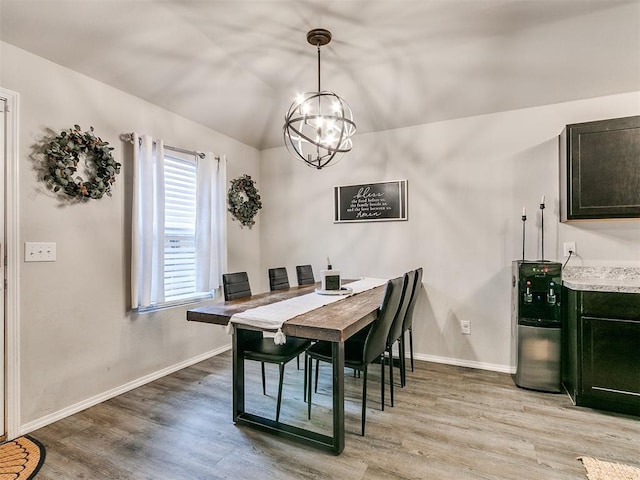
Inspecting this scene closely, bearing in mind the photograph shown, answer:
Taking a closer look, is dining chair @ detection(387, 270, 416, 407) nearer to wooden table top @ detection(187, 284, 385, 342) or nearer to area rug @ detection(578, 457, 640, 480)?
wooden table top @ detection(187, 284, 385, 342)

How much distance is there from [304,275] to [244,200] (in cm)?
126

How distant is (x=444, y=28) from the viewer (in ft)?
7.86

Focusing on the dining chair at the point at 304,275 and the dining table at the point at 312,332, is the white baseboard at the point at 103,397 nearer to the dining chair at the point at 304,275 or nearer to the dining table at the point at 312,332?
the dining table at the point at 312,332

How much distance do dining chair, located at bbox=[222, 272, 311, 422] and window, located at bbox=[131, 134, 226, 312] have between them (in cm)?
76

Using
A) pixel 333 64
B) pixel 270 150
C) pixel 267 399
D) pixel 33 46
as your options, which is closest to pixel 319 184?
pixel 270 150

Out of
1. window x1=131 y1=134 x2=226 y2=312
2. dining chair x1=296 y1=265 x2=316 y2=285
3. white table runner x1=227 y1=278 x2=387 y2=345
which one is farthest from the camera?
dining chair x1=296 y1=265 x2=316 y2=285

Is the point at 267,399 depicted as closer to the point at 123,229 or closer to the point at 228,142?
the point at 123,229

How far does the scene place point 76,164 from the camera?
2.46 meters

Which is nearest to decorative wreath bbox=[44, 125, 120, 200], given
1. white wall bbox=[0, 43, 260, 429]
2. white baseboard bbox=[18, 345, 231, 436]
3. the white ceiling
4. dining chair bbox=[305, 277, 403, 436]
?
white wall bbox=[0, 43, 260, 429]

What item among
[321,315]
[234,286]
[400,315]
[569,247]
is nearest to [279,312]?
[321,315]

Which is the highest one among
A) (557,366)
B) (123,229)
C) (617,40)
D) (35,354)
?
(617,40)

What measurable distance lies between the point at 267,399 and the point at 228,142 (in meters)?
2.82

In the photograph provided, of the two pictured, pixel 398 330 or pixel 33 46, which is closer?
pixel 33 46

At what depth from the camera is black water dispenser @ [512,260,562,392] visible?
272cm
